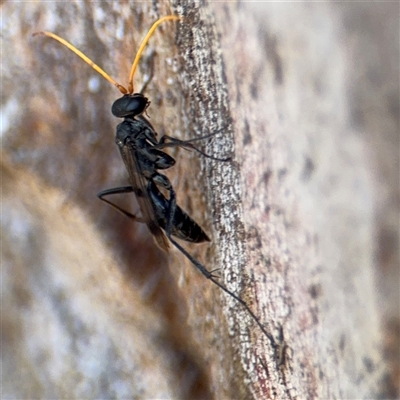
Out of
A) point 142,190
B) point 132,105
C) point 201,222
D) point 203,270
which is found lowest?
point 203,270

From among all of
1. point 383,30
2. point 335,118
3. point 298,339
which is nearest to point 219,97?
point 298,339

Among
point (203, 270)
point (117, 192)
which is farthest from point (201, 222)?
point (117, 192)

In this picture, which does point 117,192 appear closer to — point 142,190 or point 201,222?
point 142,190

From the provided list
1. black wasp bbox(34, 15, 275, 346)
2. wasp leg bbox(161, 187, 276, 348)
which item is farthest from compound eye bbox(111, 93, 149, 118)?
wasp leg bbox(161, 187, 276, 348)

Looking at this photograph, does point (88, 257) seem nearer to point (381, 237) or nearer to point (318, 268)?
point (318, 268)

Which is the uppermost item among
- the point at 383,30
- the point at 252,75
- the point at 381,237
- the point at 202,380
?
the point at 383,30

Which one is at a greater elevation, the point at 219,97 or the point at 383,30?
the point at 383,30
